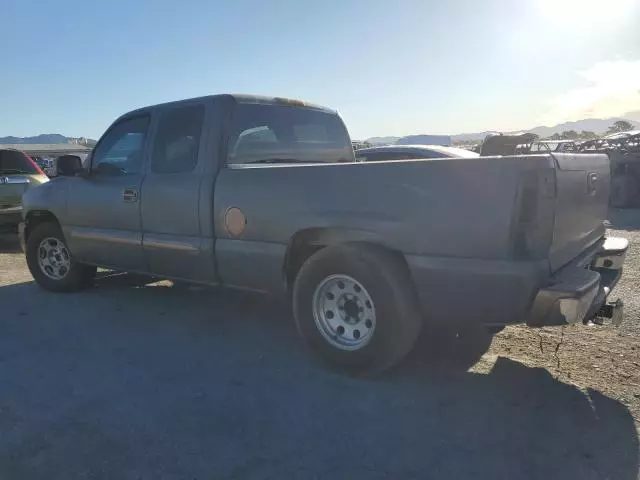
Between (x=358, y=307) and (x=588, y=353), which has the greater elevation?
(x=358, y=307)

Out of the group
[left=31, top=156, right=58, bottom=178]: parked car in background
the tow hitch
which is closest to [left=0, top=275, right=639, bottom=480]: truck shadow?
the tow hitch

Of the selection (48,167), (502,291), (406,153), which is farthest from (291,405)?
(48,167)

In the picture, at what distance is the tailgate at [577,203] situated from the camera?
310cm

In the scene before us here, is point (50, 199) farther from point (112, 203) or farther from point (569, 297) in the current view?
point (569, 297)

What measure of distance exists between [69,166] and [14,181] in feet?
15.6

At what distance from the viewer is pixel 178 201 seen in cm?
440

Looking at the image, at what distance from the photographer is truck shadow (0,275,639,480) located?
260 cm

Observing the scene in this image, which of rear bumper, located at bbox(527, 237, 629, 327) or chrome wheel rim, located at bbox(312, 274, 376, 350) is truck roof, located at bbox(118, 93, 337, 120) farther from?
rear bumper, located at bbox(527, 237, 629, 327)

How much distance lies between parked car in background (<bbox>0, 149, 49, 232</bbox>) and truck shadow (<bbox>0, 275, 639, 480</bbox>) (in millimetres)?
5536

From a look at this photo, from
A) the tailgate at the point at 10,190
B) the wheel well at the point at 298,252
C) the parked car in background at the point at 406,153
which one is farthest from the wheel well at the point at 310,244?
the tailgate at the point at 10,190

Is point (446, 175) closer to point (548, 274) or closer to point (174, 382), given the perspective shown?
point (548, 274)

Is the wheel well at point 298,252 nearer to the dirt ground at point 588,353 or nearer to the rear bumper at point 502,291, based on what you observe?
the rear bumper at point 502,291

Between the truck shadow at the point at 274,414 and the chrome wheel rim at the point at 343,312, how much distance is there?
27 centimetres

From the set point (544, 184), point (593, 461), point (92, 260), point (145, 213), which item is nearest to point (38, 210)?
point (92, 260)
